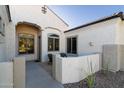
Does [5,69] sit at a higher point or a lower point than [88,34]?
lower

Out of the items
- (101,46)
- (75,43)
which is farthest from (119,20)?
(75,43)

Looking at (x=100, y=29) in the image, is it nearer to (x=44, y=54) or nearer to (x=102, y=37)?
(x=102, y=37)

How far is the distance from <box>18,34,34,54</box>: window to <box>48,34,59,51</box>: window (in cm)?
190

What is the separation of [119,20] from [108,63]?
2783 mm

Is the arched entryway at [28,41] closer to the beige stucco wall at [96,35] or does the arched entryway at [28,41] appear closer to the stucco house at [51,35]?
the stucco house at [51,35]

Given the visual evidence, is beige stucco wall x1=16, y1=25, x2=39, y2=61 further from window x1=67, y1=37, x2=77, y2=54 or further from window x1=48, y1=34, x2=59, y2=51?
window x1=67, y1=37, x2=77, y2=54

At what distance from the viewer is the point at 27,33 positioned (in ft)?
38.1

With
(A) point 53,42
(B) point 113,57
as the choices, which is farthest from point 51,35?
(B) point 113,57

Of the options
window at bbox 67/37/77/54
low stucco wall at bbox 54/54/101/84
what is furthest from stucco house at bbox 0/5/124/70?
low stucco wall at bbox 54/54/101/84

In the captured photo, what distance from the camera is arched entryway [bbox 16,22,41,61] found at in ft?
36.5

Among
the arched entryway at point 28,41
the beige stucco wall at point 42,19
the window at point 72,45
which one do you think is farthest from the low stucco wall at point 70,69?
the arched entryway at point 28,41

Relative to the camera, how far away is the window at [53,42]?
1180cm

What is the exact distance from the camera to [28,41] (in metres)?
11.8

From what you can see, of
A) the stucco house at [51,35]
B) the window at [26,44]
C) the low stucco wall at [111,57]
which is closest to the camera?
the low stucco wall at [111,57]
